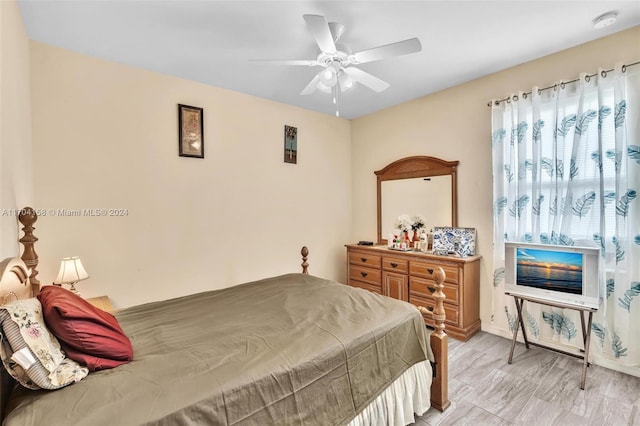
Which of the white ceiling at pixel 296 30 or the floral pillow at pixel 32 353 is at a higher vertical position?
the white ceiling at pixel 296 30

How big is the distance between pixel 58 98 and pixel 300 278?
2542 mm

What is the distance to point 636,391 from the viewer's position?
2.09 meters

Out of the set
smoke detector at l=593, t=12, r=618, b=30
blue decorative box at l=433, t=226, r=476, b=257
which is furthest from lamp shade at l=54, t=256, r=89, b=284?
smoke detector at l=593, t=12, r=618, b=30

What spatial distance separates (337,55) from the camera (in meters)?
2.10

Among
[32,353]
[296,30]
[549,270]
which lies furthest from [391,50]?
[32,353]

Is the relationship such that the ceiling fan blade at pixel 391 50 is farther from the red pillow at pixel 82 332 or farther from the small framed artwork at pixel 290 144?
the red pillow at pixel 82 332

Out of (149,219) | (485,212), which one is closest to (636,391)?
(485,212)

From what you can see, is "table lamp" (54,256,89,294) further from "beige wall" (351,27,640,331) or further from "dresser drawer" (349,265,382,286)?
"beige wall" (351,27,640,331)

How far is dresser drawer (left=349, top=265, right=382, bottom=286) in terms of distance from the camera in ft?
12.1

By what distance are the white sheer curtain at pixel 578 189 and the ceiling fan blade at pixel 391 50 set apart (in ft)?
5.24

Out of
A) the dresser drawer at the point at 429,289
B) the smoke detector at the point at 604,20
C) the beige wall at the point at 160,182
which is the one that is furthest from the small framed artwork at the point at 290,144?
the smoke detector at the point at 604,20

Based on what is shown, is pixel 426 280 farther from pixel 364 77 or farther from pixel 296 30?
pixel 296 30

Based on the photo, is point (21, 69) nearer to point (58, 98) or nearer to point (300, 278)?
point (58, 98)

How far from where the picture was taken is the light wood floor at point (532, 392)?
1.86 metres
